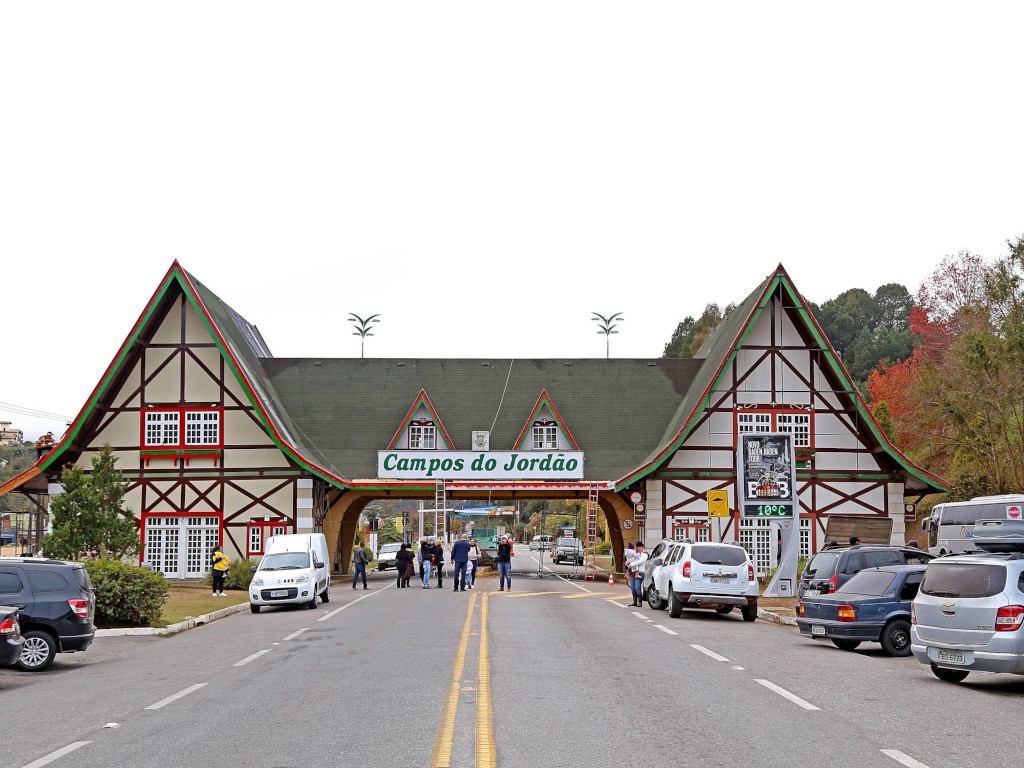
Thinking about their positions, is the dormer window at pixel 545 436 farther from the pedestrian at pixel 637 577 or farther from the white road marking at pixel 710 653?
the white road marking at pixel 710 653

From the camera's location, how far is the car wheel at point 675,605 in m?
24.7

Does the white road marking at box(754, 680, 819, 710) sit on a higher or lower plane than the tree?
lower

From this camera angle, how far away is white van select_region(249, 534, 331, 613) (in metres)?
27.5

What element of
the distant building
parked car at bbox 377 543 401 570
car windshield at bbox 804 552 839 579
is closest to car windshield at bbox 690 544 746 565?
car windshield at bbox 804 552 839 579

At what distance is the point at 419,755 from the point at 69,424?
117ft

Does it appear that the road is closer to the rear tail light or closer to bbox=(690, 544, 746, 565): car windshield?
the rear tail light

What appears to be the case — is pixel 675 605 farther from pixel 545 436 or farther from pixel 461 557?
pixel 545 436

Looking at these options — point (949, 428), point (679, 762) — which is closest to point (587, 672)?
point (679, 762)

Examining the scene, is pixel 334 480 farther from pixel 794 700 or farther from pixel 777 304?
pixel 794 700

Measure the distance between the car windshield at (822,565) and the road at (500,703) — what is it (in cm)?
262

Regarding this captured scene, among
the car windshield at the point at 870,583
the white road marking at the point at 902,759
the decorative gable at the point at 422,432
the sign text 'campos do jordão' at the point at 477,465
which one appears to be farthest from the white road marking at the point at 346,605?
the white road marking at the point at 902,759

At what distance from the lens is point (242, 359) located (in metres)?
42.8

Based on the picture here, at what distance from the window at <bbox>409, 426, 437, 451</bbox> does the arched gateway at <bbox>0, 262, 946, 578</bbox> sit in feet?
0.20

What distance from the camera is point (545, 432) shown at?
46.1 metres
